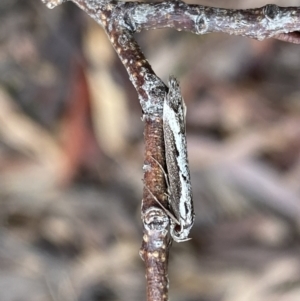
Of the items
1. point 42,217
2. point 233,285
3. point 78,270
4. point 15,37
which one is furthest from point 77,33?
point 233,285

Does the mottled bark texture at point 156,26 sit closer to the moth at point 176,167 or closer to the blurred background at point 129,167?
the moth at point 176,167

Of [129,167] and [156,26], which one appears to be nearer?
[156,26]

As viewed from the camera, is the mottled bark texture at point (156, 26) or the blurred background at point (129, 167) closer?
the mottled bark texture at point (156, 26)

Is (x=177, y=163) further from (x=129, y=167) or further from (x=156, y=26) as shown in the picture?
(x=129, y=167)

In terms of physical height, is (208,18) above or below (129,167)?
below

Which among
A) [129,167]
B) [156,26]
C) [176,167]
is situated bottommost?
[176,167]

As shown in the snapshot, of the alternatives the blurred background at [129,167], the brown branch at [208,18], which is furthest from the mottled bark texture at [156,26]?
the blurred background at [129,167]

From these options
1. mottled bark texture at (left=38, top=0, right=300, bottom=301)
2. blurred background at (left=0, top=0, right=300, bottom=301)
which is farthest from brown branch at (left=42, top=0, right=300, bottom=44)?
blurred background at (left=0, top=0, right=300, bottom=301)

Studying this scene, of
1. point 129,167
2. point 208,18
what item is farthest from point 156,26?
point 129,167
